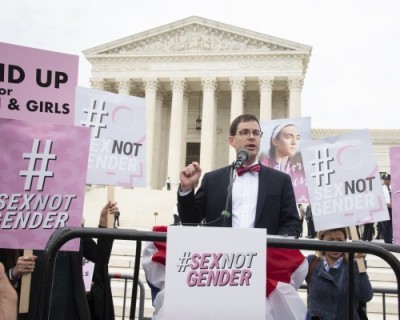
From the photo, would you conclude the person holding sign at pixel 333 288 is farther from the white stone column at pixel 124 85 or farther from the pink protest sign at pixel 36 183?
the white stone column at pixel 124 85

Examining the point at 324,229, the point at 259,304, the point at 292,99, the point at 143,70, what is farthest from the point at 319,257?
the point at 143,70

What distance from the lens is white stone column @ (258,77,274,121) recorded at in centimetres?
3768

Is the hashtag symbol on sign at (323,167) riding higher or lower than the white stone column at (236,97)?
lower

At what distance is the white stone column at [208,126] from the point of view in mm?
37719

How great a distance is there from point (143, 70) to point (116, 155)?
1439 inches

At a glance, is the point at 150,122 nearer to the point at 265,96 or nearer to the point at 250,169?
the point at 265,96

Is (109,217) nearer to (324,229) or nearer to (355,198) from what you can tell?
(324,229)

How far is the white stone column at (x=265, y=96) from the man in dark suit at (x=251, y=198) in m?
34.1

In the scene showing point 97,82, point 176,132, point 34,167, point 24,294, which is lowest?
point 24,294

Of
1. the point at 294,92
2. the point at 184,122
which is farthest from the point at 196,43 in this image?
the point at 294,92

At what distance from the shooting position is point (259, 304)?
2223 millimetres

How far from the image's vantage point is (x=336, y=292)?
362 centimetres

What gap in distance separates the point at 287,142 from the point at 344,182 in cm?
271

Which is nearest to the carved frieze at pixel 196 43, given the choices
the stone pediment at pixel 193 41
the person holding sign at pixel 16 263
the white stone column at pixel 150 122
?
the stone pediment at pixel 193 41
